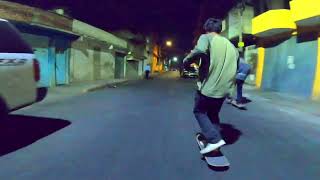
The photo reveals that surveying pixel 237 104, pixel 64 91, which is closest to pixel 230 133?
pixel 237 104

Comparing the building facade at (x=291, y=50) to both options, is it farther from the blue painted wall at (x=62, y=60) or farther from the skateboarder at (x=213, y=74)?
the skateboarder at (x=213, y=74)

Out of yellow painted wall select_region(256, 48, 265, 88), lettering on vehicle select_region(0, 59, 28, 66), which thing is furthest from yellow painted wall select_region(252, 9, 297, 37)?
lettering on vehicle select_region(0, 59, 28, 66)

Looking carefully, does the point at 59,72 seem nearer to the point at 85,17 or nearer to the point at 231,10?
the point at 85,17

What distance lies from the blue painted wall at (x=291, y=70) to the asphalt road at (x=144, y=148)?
30.5 feet

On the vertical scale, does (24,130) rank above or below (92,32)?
below

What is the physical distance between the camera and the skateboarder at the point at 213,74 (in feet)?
17.3

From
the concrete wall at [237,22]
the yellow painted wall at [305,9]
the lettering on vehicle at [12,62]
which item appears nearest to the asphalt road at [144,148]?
the lettering on vehicle at [12,62]

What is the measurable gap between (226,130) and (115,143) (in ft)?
8.50

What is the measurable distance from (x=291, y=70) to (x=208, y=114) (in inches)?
665

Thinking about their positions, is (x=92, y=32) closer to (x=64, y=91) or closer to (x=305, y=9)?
(x=64, y=91)

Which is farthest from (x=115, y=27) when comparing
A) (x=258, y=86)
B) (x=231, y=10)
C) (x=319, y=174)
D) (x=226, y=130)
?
(x=319, y=174)

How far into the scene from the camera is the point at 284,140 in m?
7.22

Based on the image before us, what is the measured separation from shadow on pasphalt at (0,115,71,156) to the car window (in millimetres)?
1395

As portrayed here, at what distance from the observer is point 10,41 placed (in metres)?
5.89
